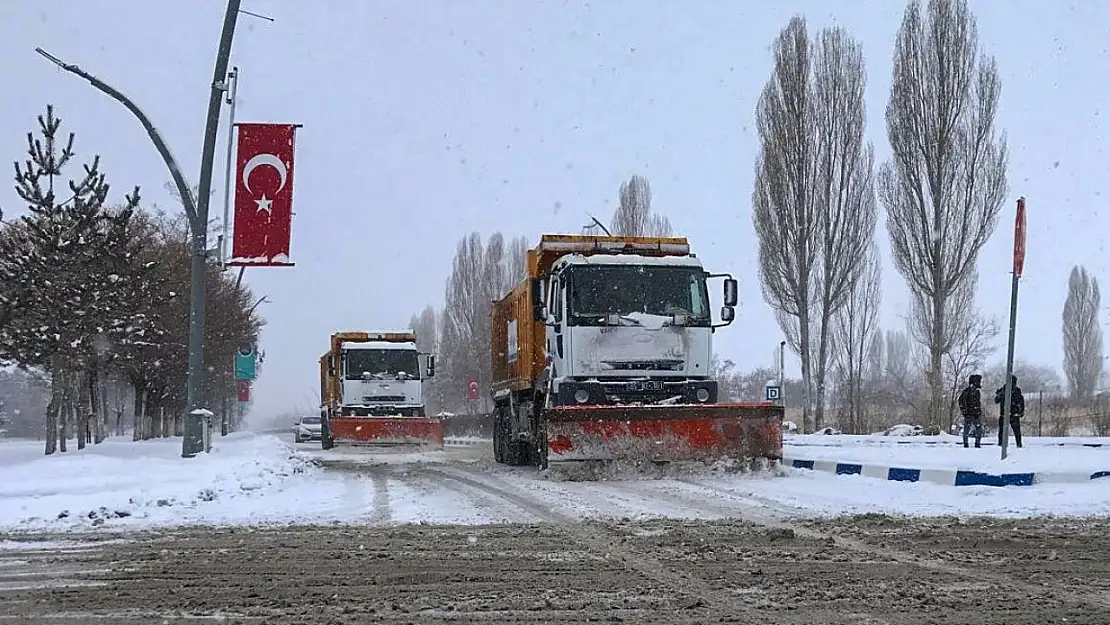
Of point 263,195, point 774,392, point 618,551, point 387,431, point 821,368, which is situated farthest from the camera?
point 821,368

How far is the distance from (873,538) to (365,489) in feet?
24.8

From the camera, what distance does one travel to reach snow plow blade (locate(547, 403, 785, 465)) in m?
15.3

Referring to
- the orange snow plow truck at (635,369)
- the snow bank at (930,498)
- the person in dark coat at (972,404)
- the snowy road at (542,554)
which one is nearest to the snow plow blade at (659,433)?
the orange snow plow truck at (635,369)

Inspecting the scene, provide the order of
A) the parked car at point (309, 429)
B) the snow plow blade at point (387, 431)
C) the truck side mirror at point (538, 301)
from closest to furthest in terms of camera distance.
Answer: the truck side mirror at point (538, 301)
the snow plow blade at point (387, 431)
the parked car at point (309, 429)

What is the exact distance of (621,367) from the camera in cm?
1588

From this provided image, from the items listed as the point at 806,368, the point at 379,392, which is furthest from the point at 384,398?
the point at 806,368

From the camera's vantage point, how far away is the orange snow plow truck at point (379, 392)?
94.8 feet

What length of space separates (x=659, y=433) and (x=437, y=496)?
3.73 meters

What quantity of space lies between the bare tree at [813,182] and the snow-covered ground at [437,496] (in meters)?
22.7

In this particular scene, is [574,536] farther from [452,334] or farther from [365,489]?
[452,334]

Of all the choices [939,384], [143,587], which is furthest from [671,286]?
[939,384]

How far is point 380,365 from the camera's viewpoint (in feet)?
99.7

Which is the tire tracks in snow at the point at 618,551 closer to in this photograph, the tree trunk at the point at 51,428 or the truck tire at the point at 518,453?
the truck tire at the point at 518,453

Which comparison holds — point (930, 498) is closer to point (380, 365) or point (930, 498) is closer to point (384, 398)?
point (384, 398)
